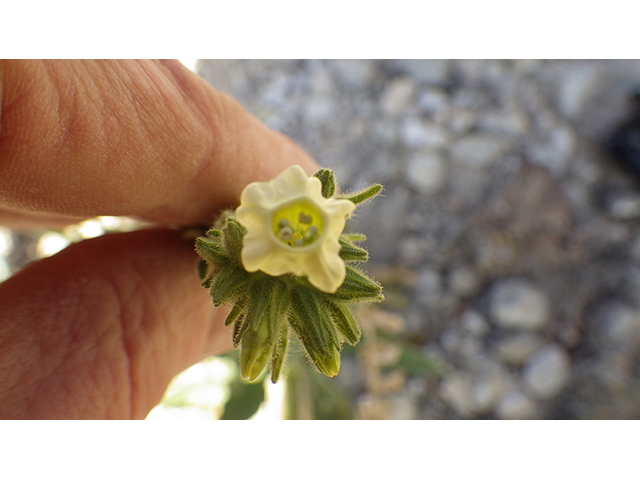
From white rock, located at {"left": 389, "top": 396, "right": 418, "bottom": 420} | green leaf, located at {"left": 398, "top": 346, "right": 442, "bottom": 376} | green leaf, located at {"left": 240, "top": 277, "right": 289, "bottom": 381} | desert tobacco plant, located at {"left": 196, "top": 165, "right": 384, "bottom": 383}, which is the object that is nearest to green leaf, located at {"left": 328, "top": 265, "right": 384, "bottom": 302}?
desert tobacco plant, located at {"left": 196, "top": 165, "right": 384, "bottom": 383}

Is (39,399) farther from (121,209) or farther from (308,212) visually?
(308,212)

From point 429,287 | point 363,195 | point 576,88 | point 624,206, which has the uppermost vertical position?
point 576,88

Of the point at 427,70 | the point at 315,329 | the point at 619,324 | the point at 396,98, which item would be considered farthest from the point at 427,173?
the point at 315,329

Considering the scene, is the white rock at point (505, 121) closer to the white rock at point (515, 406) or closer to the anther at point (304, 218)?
the white rock at point (515, 406)

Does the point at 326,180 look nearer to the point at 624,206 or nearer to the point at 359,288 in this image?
the point at 359,288

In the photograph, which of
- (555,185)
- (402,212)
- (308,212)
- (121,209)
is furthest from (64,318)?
(555,185)

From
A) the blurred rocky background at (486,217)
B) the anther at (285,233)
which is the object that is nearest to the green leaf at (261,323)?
the anther at (285,233)
